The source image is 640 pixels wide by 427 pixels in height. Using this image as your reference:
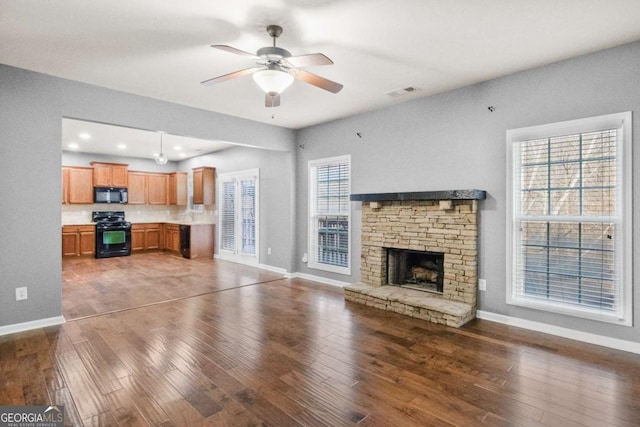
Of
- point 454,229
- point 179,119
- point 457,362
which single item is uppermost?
point 179,119

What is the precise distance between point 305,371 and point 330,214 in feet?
10.8

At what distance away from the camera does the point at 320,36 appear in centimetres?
280

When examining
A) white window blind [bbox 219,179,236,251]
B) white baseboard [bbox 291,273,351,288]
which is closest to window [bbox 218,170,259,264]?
white window blind [bbox 219,179,236,251]

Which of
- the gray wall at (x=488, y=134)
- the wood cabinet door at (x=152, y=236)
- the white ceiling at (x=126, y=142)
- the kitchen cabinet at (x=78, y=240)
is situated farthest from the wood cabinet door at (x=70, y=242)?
the gray wall at (x=488, y=134)

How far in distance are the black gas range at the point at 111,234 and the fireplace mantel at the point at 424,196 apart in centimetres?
670

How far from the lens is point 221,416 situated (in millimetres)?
2035

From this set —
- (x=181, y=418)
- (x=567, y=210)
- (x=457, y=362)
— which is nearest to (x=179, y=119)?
(x=181, y=418)

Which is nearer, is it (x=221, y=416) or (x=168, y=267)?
(x=221, y=416)

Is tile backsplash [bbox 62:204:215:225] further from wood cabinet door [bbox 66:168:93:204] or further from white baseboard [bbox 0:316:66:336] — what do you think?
white baseboard [bbox 0:316:66:336]

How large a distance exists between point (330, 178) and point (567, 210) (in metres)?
3.36

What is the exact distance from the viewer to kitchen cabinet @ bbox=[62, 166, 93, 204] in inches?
318

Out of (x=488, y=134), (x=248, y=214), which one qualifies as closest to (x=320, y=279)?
(x=248, y=214)

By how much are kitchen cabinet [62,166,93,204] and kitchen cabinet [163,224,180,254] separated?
6.42 feet

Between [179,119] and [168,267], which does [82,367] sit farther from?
[168,267]
